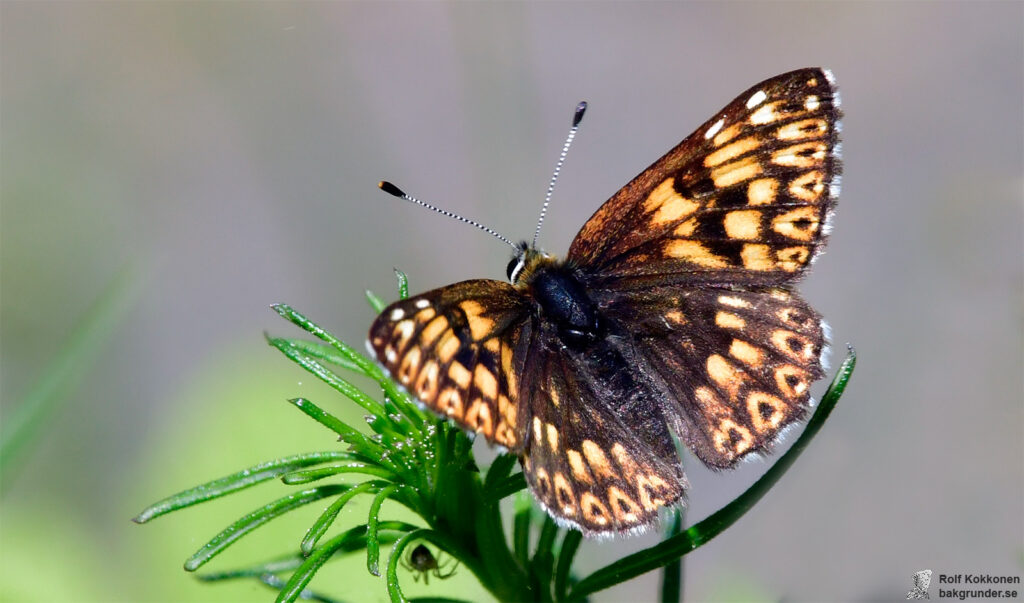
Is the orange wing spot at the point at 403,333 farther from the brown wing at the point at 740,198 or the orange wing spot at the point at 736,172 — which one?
the orange wing spot at the point at 736,172

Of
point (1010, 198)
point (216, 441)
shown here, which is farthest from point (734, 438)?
point (1010, 198)

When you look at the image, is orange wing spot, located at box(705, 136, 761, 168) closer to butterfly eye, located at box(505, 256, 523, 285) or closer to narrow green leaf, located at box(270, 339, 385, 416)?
butterfly eye, located at box(505, 256, 523, 285)

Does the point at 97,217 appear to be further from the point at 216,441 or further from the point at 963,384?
the point at 963,384

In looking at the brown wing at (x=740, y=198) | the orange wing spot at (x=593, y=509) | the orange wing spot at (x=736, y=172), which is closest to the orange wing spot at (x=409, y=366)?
the orange wing spot at (x=593, y=509)

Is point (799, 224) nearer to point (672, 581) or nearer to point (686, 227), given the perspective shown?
point (686, 227)

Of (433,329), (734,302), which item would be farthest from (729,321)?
(433,329)

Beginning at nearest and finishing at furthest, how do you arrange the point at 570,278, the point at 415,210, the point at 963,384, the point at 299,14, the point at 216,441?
the point at 570,278
the point at 216,441
the point at 963,384
the point at 415,210
the point at 299,14
